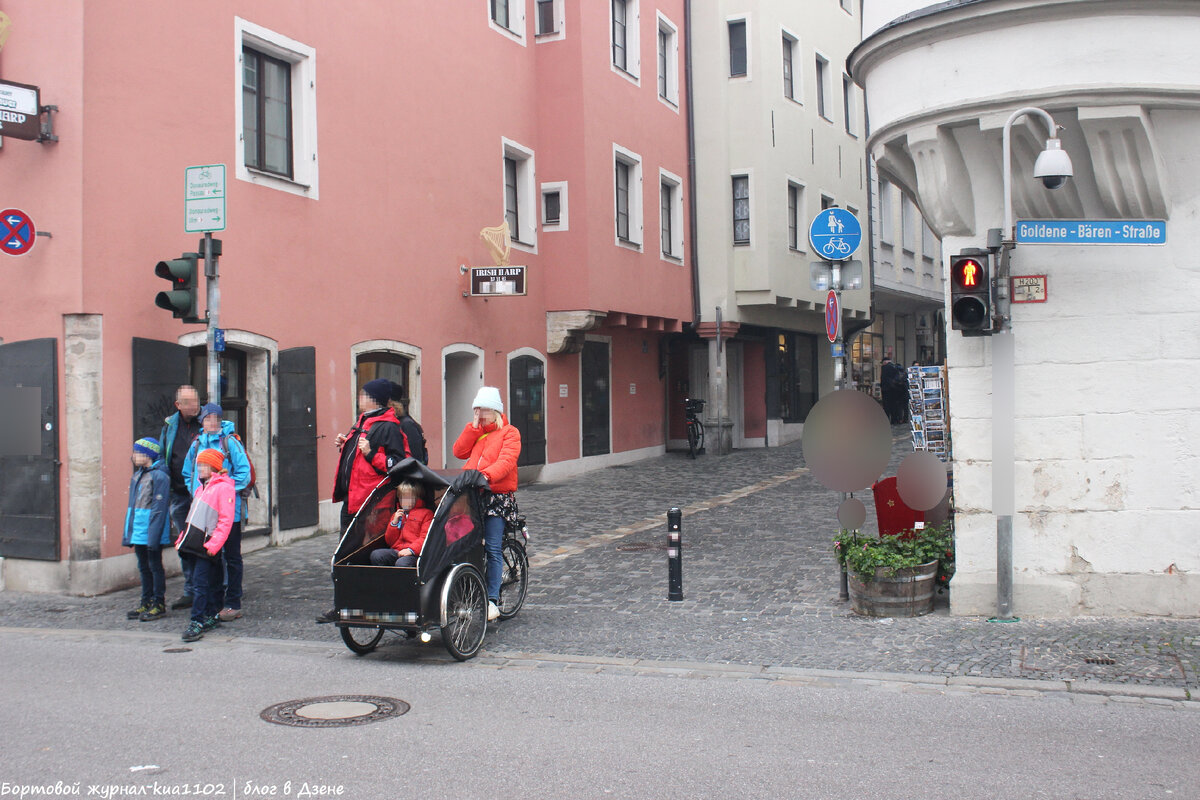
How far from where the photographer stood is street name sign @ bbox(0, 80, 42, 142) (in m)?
9.84

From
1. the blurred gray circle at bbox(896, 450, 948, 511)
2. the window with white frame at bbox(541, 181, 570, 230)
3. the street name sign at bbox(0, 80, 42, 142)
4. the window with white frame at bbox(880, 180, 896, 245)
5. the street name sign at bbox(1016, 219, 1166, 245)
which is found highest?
the window with white frame at bbox(880, 180, 896, 245)

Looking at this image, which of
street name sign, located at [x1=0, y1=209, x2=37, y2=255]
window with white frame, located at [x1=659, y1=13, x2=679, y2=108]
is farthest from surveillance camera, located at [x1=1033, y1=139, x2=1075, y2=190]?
window with white frame, located at [x1=659, y1=13, x2=679, y2=108]

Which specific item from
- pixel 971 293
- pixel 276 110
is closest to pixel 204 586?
pixel 971 293

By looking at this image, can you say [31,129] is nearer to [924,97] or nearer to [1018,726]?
[924,97]

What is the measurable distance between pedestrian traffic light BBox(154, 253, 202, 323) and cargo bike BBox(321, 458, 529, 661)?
2.93 metres

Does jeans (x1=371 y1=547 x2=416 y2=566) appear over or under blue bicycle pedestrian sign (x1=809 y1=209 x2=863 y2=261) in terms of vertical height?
under

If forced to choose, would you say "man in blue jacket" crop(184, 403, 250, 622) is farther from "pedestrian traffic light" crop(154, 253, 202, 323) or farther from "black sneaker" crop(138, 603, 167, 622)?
"pedestrian traffic light" crop(154, 253, 202, 323)

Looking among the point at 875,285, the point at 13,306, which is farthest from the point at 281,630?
the point at 875,285

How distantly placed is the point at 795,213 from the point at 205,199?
1860cm

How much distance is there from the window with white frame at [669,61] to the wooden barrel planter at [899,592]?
52.7 ft

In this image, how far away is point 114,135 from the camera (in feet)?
34.3

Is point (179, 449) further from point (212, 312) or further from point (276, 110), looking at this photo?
point (276, 110)

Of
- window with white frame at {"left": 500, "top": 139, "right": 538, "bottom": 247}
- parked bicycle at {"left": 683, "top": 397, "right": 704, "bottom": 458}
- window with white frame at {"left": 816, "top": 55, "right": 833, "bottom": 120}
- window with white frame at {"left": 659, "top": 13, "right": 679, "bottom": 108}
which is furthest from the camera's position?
window with white frame at {"left": 816, "top": 55, "right": 833, "bottom": 120}

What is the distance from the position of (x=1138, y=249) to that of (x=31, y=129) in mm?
9307
